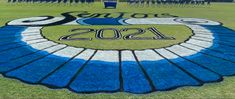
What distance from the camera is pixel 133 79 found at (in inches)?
229

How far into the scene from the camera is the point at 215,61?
718 centimetres

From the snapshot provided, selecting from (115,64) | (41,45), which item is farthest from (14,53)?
(115,64)

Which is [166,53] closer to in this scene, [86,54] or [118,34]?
[86,54]

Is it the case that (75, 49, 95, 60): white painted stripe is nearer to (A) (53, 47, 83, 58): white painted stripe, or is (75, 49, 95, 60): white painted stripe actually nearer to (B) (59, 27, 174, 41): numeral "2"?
(A) (53, 47, 83, 58): white painted stripe

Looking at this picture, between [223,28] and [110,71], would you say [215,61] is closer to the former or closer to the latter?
[110,71]

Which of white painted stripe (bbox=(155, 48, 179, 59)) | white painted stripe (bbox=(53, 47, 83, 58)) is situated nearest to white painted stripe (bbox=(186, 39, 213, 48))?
white painted stripe (bbox=(155, 48, 179, 59))

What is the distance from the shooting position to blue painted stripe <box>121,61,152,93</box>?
17.4 ft

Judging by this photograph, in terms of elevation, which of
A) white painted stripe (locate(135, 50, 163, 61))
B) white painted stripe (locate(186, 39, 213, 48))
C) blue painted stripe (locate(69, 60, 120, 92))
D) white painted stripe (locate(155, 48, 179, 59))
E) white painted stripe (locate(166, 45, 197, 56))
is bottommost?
blue painted stripe (locate(69, 60, 120, 92))

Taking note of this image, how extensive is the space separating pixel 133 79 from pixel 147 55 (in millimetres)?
1945

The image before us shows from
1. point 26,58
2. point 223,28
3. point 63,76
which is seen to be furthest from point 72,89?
point 223,28

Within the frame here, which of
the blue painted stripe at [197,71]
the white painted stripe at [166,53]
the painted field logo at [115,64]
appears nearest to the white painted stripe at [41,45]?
the painted field logo at [115,64]

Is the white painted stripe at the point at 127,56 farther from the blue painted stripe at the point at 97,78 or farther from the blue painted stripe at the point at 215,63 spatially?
the blue painted stripe at the point at 215,63

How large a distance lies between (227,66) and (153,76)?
2139mm

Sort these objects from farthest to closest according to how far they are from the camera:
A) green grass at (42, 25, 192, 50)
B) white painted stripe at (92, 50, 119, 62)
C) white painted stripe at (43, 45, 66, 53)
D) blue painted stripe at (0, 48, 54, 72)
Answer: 1. green grass at (42, 25, 192, 50)
2. white painted stripe at (43, 45, 66, 53)
3. white painted stripe at (92, 50, 119, 62)
4. blue painted stripe at (0, 48, 54, 72)
